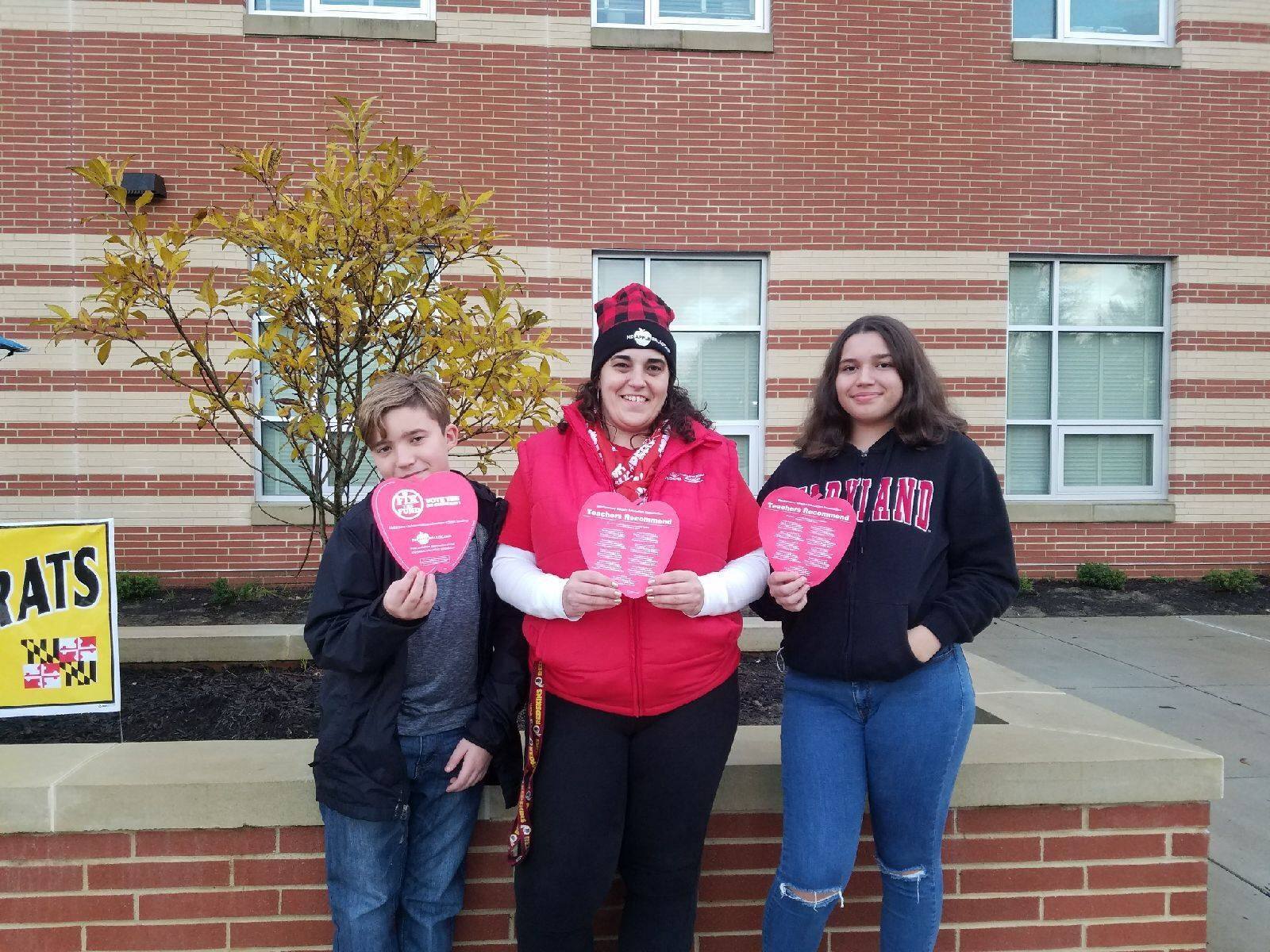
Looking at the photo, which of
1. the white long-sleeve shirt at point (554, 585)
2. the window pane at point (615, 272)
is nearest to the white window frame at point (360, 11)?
the window pane at point (615, 272)

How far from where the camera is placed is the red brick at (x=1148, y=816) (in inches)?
95.1

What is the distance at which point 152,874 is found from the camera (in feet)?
7.35

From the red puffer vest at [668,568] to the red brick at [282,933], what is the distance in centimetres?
97

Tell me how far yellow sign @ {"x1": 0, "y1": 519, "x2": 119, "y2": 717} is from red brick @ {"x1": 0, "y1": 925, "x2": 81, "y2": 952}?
976 millimetres

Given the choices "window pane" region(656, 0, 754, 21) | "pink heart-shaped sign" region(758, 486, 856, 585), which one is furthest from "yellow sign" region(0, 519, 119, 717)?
"window pane" region(656, 0, 754, 21)

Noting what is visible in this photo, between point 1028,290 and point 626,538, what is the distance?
26.6ft

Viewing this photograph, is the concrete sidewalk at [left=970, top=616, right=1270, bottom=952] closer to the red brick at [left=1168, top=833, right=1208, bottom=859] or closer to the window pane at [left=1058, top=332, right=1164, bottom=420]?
the red brick at [left=1168, top=833, right=1208, bottom=859]

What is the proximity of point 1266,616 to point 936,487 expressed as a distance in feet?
23.9

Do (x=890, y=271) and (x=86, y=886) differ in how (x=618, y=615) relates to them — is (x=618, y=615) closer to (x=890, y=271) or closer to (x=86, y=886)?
(x=86, y=886)

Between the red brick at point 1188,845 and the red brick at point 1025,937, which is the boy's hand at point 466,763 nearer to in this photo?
the red brick at point 1025,937

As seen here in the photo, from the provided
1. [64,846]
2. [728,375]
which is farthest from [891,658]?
[728,375]

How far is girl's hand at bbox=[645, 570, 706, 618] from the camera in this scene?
73.7 inches

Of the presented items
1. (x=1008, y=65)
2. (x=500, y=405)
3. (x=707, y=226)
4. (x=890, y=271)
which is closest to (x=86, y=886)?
(x=500, y=405)

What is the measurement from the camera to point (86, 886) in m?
2.24
